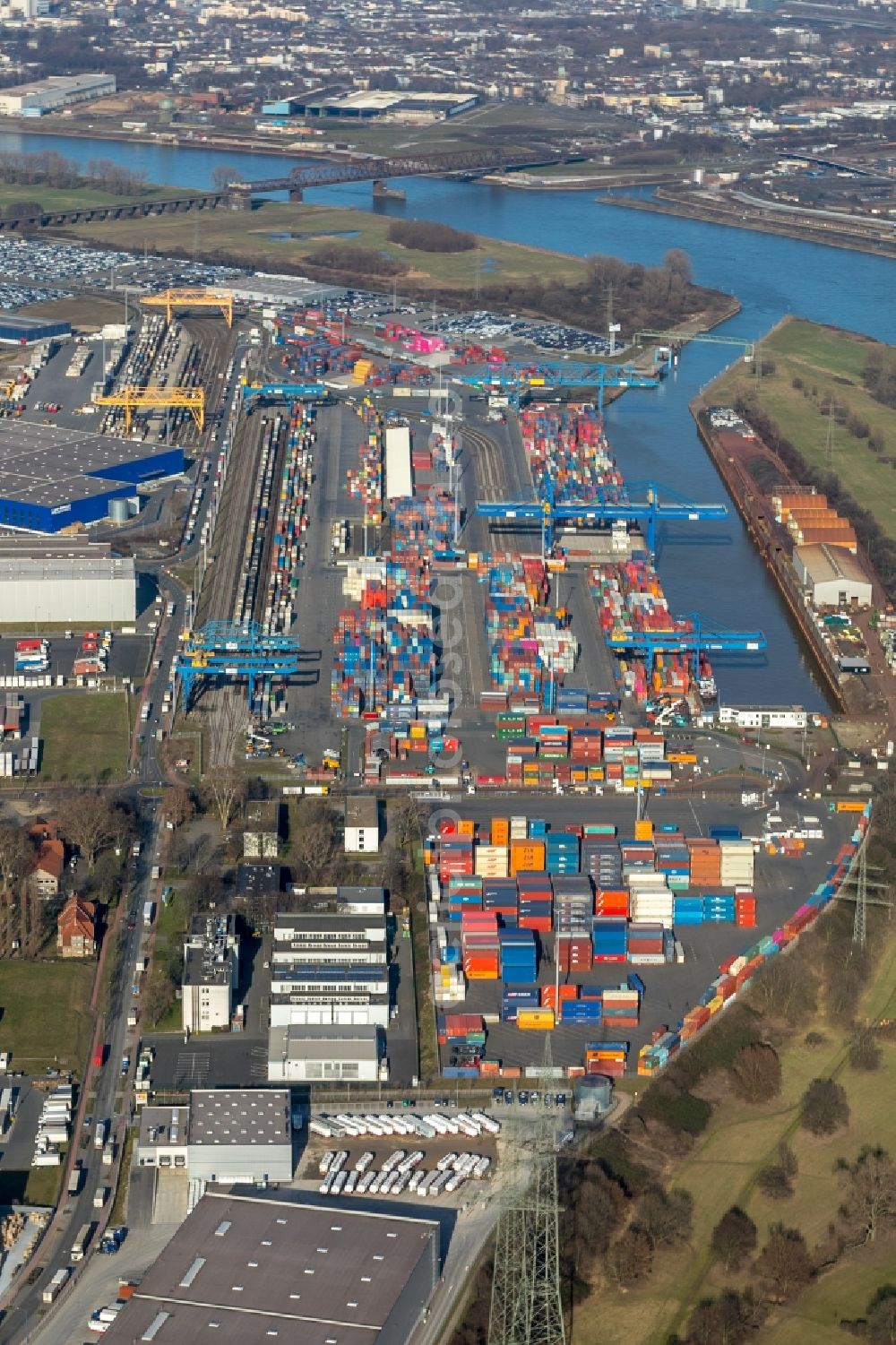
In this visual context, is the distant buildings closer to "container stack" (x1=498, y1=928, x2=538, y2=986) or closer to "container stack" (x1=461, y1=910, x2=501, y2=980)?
"container stack" (x1=461, y1=910, x2=501, y2=980)

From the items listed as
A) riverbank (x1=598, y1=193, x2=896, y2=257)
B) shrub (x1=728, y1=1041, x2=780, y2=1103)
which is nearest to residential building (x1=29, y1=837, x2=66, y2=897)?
shrub (x1=728, y1=1041, x2=780, y2=1103)

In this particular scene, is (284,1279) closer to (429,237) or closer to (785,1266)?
(785,1266)

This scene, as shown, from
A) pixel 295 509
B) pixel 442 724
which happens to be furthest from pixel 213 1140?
pixel 295 509

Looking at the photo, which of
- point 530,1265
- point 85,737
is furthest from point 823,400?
point 530,1265

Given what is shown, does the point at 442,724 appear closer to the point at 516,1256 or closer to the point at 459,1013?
the point at 459,1013

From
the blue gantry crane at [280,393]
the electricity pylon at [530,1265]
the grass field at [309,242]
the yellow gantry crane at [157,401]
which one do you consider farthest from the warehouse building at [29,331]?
the electricity pylon at [530,1265]

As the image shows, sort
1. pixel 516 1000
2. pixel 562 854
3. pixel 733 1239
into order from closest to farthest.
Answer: pixel 733 1239 → pixel 516 1000 → pixel 562 854
